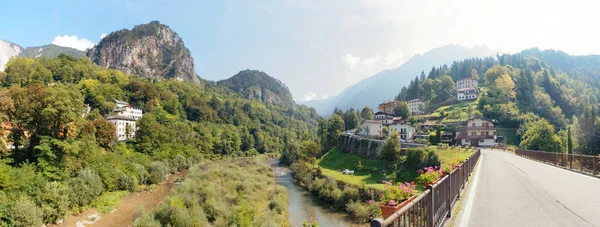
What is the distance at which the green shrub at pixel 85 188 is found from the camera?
30109 millimetres

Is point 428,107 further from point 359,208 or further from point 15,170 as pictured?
point 15,170

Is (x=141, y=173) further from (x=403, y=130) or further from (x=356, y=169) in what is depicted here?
(x=403, y=130)

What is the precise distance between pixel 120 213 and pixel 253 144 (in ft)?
279

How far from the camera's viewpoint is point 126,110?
87688 mm

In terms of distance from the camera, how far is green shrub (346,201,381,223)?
28795 millimetres

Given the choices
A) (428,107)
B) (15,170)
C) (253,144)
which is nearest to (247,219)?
(15,170)

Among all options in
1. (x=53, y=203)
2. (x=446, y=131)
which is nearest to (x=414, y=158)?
(x=53, y=203)

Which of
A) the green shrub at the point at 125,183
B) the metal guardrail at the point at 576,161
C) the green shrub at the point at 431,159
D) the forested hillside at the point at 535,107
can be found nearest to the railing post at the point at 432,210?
the metal guardrail at the point at 576,161

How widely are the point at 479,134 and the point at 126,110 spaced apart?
98.7 meters

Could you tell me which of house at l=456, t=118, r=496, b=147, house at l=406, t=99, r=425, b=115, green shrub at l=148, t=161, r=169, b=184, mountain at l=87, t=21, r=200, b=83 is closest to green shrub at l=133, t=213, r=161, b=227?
green shrub at l=148, t=161, r=169, b=184

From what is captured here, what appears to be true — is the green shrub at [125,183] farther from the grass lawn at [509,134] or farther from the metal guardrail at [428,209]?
the grass lawn at [509,134]

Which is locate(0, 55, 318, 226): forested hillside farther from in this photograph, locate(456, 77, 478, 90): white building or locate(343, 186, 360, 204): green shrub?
locate(456, 77, 478, 90): white building

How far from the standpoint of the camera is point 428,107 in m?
123

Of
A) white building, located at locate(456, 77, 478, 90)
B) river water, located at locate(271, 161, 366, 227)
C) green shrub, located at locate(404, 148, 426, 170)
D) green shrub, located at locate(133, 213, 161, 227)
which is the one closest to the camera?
green shrub, located at locate(133, 213, 161, 227)
